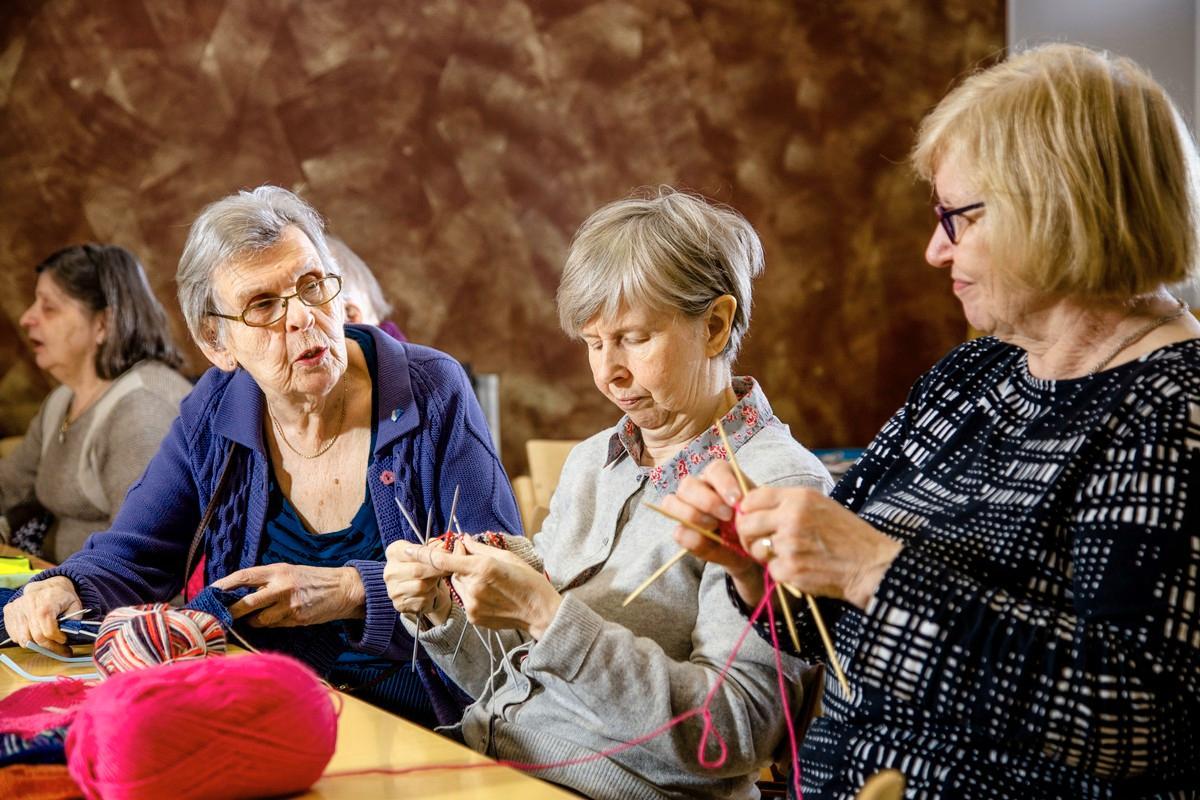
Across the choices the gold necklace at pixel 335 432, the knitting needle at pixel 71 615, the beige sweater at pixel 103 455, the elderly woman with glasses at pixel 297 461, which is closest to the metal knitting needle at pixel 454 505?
the elderly woman with glasses at pixel 297 461

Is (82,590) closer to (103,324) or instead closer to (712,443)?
(712,443)

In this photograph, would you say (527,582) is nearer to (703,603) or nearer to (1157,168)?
(703,603)

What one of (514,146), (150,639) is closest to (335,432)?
(150,639)

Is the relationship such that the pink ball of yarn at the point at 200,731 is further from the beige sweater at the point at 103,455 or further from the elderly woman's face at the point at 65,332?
the elderly woman's face at the point at 65,332

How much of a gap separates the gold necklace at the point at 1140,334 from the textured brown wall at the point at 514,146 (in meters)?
3.51

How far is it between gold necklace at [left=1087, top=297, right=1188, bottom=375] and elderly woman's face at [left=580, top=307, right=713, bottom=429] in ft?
1.77

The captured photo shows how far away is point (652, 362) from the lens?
1.64 m

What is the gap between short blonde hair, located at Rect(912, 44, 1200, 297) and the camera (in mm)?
1233

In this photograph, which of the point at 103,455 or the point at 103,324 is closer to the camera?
the point at 103,455

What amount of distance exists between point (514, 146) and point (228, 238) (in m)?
2.67

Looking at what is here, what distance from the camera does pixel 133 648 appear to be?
1622 millimetres

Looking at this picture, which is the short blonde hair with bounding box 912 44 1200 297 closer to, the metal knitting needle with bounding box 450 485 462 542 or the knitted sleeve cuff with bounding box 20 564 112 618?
the metal knitting needle with bounding box 450 485 462 542

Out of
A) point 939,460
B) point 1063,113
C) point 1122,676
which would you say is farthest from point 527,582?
point 1063,113

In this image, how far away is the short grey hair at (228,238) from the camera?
2.09 m
